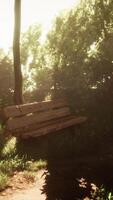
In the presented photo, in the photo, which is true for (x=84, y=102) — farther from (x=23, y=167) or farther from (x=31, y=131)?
(x=23, y=167)

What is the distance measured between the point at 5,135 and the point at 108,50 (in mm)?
7168

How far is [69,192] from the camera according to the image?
6.62 m

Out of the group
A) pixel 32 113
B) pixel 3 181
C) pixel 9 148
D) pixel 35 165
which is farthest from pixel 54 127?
pixel 3 181

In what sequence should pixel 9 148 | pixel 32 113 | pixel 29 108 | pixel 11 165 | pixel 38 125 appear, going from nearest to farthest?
pixel 11 165 < pixel 9 148 < pixel 38 125 < pixel 29 108 < pixel 32 113

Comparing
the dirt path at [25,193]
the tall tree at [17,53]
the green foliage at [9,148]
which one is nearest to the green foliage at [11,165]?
the green foliage at [9,148]

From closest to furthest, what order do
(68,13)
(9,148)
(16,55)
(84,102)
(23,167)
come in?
(23,167) < (9,148) < (16,55) < (84,102) < (68,13)

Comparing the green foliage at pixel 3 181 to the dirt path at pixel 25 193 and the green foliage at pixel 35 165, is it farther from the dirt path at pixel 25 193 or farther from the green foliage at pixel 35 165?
the green foliage at pixel 35 165

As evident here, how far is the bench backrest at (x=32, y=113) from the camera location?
14.0m

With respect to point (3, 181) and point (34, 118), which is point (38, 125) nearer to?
point (34, 118)

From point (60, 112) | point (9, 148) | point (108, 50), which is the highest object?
point (108, 50)

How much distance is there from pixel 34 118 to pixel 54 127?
37.7 inches

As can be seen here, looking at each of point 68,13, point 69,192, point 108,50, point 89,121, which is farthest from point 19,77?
point 69,192

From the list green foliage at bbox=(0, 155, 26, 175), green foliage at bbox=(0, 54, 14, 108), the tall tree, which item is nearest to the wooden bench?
the tall tree

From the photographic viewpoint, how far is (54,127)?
15.0 meters
